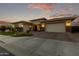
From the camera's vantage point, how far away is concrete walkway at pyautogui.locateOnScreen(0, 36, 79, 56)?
382 cm

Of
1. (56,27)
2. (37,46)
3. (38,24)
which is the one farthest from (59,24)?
(37,46)

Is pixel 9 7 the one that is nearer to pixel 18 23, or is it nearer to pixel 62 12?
pixel 18 23

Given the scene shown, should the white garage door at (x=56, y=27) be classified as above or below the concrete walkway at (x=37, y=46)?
above

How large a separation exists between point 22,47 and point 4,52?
0.40 m

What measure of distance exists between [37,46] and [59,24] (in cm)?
71

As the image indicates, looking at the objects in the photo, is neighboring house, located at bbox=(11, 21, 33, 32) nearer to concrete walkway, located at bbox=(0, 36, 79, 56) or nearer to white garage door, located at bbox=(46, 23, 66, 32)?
concrete walkway, located at bbox=(0, 36, 79, 56)

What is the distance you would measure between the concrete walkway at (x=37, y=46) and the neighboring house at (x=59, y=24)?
0.28 m

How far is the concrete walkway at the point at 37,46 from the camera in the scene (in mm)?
3818

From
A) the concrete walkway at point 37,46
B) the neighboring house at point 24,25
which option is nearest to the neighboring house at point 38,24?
the neighboring house at point 24,25

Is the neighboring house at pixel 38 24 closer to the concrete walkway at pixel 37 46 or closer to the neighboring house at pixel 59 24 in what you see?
the neighboring house at pixel 59 24

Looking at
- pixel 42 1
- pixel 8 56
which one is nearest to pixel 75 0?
pixel 42 1

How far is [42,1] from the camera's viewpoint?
12.7 feet

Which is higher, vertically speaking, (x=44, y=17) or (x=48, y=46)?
(x=44, y=17)

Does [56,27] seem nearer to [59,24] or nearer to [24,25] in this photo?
[59,24]
